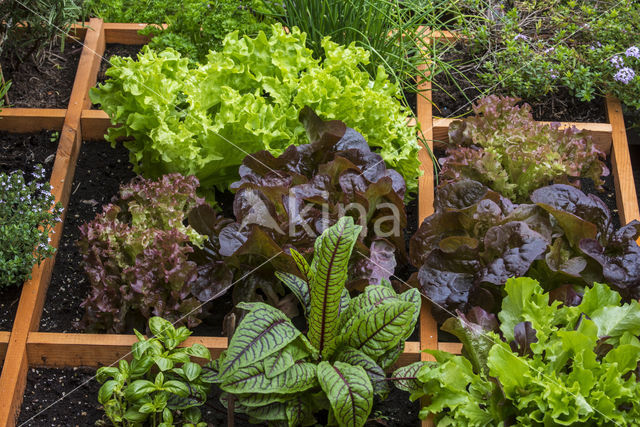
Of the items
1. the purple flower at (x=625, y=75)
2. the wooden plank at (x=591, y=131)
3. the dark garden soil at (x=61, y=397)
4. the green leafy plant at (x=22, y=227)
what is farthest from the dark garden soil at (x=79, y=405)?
the purple flower at (x=625, y=75)

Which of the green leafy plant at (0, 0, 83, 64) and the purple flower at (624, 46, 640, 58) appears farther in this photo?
the purple flower at (624, 46, 640, 58)

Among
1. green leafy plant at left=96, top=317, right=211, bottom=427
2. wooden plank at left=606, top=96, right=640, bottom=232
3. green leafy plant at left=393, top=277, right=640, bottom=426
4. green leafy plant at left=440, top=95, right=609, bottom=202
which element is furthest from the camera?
wooden plank at left=606, top=96, right=640, bottom=232

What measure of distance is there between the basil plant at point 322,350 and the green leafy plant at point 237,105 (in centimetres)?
77

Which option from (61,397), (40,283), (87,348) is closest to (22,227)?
(40,283)

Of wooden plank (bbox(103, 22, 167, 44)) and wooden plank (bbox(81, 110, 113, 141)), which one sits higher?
wooden plank (bbox(103, 22, 167, 44))

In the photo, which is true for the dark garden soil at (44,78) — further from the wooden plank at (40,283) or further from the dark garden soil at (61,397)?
the dark garden soil at (61,397)

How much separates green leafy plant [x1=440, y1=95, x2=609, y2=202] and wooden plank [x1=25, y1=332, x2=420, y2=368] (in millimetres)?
762

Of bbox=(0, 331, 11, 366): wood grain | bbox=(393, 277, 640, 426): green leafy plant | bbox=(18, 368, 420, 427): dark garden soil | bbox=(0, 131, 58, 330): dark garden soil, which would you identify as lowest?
bbox=(18, 368, 420, 427): dark garden soil

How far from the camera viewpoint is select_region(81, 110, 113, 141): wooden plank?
349 centimetres

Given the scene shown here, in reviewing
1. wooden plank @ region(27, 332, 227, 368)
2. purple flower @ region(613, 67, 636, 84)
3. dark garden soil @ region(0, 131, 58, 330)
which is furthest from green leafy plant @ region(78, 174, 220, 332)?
purple flower @ region(613, 67, 636, 84)

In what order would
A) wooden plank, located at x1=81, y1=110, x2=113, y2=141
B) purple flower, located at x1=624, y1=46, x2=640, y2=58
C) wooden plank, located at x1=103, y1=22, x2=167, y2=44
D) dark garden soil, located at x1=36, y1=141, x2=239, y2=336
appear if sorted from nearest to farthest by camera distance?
dark garden soil, located at x1=36, y1=141, x2=239, y2=336, wooden plank, located at x1=81, y1=110, x2=113, y2=141, purple flower, located at x1=624, y1=46, x2=640, y2=58, wooden plank, located at x1=103, y1=22, x2=167, y2=44

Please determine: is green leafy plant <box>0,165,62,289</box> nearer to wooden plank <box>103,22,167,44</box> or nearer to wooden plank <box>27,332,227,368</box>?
wooden plank <box>27,332,227,368</box>

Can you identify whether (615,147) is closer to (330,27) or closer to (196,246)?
(330,27)

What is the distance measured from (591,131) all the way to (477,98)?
21.2 inches
